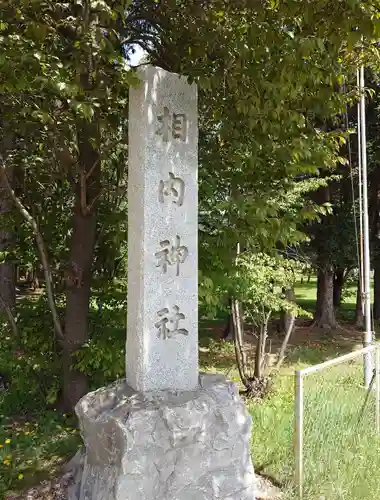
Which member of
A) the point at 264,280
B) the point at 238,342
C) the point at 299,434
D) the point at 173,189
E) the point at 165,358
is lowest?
the point at 299,434

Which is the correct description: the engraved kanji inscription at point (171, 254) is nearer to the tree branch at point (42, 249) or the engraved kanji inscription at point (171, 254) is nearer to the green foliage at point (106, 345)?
the green foliage at point (106, 345)

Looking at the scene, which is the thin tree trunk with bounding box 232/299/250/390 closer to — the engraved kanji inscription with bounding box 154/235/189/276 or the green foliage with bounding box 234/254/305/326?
the green foliage with bounding box 234/254/305/326

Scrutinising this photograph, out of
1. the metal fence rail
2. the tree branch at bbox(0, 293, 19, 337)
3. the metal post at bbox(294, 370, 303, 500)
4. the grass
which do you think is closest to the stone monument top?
the metal post at bbox(294, 370, 303, 500)

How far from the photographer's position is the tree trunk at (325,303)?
501 inches

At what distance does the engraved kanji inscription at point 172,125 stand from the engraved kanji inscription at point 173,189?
28 centimetres

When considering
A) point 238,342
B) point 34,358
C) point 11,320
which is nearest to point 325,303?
point 238,342

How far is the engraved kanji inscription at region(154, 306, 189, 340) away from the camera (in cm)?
353

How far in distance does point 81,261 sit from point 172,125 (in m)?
1.81

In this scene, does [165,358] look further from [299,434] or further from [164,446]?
[299,434]

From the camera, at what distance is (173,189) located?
3.58 metres

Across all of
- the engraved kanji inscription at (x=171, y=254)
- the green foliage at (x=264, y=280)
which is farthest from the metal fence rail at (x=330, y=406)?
the green foliage at (x=264, y=280)

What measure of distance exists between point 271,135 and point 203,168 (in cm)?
79

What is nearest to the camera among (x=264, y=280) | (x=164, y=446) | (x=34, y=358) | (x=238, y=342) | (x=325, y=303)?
(x=164, y=446)

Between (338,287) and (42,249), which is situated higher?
(42,249)
